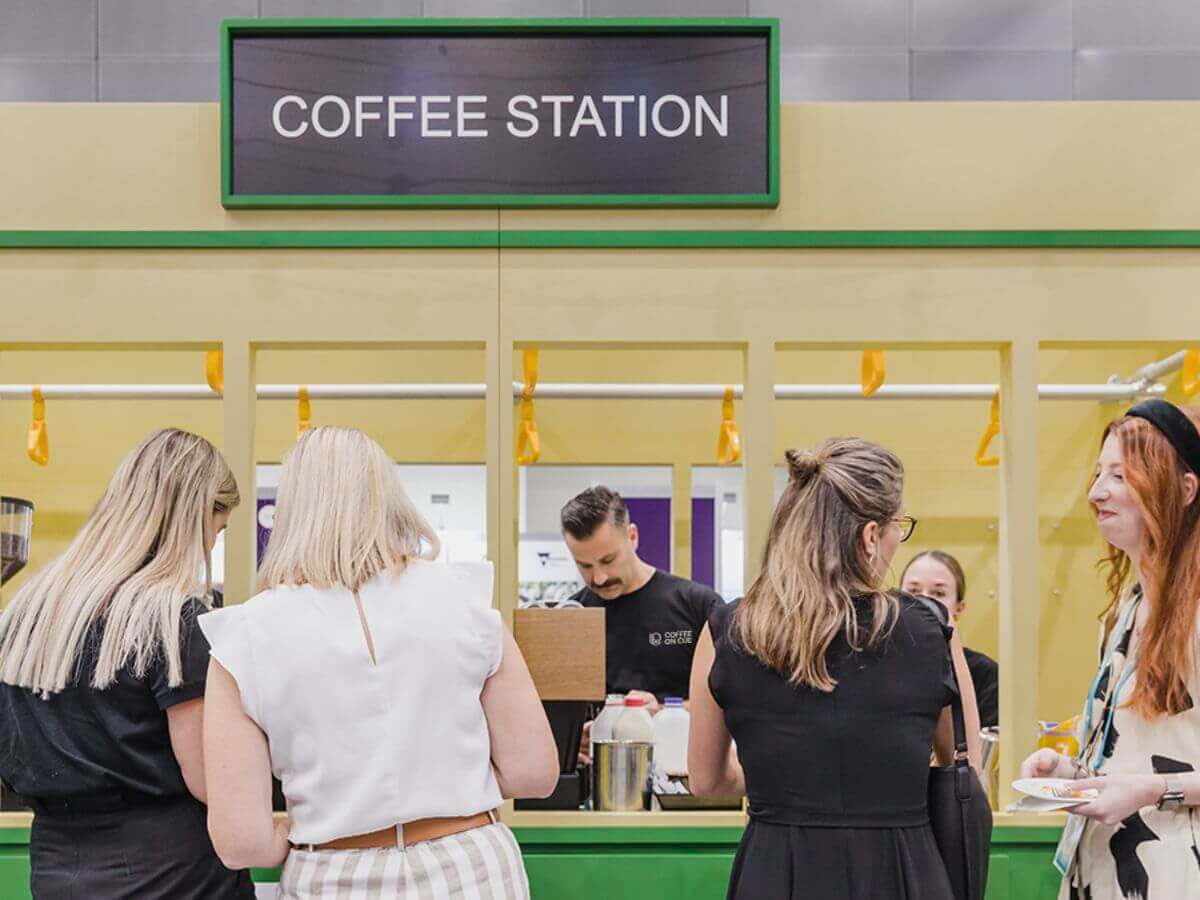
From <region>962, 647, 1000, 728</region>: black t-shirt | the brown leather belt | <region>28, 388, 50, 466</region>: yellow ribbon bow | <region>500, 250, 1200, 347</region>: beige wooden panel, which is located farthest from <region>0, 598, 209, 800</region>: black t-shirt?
<region>962, 647, 1000, 728</region>: black t-shirt

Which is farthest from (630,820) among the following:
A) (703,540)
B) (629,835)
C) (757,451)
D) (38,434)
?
(703,540)

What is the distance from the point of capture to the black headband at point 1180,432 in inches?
91.9

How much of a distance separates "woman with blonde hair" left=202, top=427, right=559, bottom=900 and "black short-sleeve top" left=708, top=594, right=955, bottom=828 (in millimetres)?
454

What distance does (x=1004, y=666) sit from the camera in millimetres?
2953

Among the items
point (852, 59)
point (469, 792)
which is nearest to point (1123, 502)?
point (469, 792)

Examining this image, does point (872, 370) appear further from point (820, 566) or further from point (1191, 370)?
point (820, 566)

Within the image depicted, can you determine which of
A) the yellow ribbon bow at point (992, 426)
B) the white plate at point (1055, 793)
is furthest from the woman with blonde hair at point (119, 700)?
the yellow ribbon bow at point (992, 426)

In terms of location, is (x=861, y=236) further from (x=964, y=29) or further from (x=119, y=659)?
(x=964, y=29)

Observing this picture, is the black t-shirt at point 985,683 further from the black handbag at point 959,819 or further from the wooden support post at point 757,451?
the black handbag at point 959,819

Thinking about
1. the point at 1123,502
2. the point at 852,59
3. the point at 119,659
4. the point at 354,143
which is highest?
the point at 852,59

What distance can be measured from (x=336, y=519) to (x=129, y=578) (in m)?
0.45

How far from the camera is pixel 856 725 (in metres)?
1.96

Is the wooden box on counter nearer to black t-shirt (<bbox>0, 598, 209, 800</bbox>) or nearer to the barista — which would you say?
black t-shirt (<bbox>0, 598, 209, 800</bbox>)

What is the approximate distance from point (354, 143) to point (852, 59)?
11.9 feet
